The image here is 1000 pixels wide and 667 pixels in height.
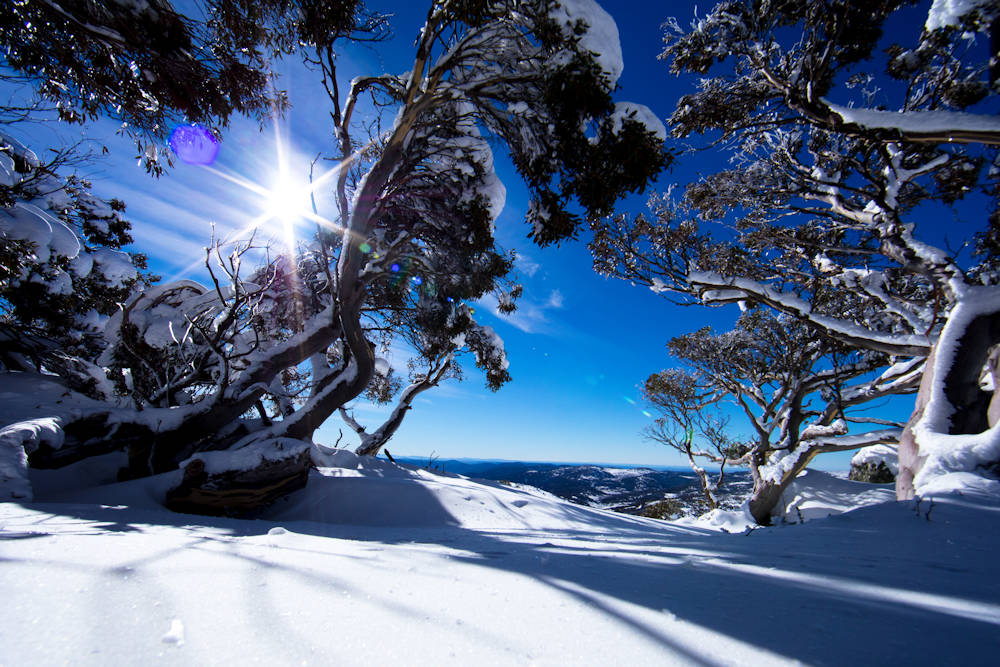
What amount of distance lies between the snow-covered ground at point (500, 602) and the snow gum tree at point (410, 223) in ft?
12.6

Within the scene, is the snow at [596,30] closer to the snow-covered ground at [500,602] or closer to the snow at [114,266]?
the snow-covered ground at [500,602]

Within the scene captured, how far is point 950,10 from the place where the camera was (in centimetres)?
456

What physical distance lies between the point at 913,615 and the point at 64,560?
284cm

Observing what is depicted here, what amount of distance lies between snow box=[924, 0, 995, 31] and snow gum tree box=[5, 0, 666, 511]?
168 inches

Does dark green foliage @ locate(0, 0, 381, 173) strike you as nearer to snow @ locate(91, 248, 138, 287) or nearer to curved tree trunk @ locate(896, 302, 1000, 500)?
snow @ locate(91, 248, 138, 287)

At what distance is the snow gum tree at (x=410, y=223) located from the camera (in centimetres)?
419

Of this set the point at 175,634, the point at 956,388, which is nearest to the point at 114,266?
the point at 175,634

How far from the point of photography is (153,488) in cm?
419

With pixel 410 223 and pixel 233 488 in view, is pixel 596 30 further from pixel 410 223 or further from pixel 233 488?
pixel 233 488

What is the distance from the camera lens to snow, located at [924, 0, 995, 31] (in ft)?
14.4

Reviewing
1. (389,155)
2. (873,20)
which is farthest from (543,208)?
(873,20)

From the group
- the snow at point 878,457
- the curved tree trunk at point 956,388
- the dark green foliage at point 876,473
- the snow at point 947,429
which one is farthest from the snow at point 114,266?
the dark green foliage at point 876,473

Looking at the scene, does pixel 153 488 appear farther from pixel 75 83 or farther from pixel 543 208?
pixel 543 208

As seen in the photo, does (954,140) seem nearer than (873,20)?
Yes
